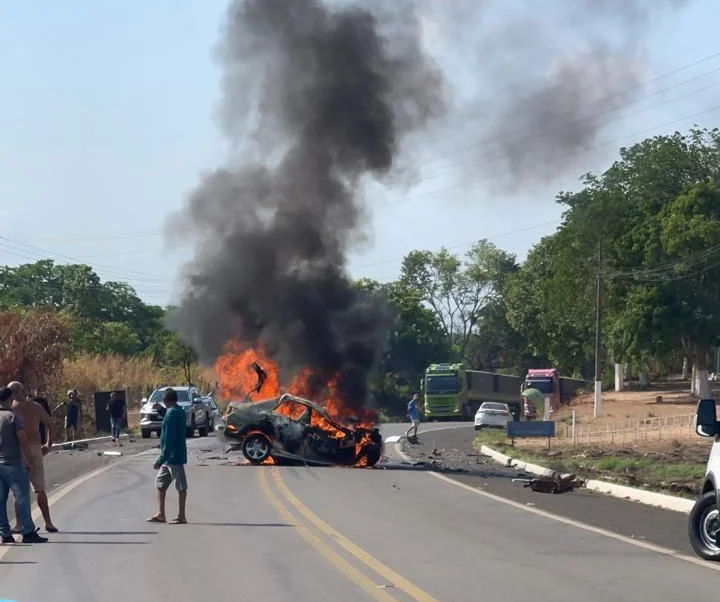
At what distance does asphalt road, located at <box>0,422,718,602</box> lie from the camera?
10172 mm

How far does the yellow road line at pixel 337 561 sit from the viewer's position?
999cm

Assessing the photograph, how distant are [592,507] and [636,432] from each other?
83.0 feet

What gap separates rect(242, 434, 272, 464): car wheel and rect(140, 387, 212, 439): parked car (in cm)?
1299

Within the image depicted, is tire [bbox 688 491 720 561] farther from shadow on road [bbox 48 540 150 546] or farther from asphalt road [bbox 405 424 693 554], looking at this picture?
shadow on road [bbox 48 540 150 546]

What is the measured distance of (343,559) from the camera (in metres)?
12.1

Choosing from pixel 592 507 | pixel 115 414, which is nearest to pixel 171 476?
pixel 592 507

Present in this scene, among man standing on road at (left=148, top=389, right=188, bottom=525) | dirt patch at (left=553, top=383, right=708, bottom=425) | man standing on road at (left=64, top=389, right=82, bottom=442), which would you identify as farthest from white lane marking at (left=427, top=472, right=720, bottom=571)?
dirt patch at (left=553, top=383, right=708, bottom=425)

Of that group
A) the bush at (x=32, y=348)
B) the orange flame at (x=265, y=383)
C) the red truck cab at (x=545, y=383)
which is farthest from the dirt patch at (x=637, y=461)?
the red truck cab at (x=545, y=383)

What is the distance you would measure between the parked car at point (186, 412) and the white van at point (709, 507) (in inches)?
1142

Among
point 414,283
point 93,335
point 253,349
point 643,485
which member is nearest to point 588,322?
point 93,335

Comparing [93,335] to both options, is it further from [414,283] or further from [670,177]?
[414,283]

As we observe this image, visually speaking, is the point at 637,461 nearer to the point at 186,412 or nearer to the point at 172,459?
the point at 172,459

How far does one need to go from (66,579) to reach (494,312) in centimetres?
10807

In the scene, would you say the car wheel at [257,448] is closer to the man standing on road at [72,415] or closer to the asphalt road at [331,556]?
the asphalt road at [331,556]
